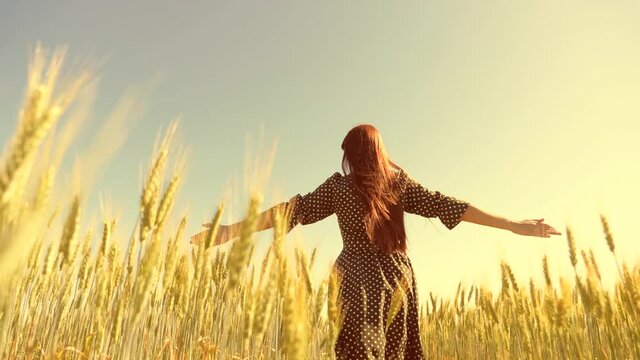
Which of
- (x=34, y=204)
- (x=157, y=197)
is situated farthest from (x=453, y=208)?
(x=34, y=204)

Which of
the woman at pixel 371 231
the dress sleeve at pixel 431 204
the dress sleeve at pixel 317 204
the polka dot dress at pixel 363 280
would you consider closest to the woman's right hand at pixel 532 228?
the woman at pixel 371 231

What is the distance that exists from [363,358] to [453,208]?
1081 mm

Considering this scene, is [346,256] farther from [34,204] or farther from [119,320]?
[34,204]

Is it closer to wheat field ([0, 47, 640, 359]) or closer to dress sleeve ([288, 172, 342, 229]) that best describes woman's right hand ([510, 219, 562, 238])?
wheat field ([0, 47, 640, 359])

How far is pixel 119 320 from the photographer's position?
129 cm

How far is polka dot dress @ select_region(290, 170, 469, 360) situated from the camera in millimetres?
2383

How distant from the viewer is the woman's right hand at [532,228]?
9.20 ft


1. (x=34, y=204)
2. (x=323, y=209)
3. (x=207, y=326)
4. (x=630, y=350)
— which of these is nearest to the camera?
(x=34, y=204)

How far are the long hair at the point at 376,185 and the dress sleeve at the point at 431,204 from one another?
0.13 metres

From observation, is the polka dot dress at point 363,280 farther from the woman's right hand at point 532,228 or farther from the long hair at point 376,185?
the woman's right hand at point 532,228

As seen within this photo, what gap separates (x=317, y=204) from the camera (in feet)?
9.02

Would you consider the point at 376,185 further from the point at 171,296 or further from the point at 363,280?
the point at 171,296

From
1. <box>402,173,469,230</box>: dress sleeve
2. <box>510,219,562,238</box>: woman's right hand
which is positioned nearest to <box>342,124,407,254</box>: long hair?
<box>402,173,469,230</box>: dress sleeve

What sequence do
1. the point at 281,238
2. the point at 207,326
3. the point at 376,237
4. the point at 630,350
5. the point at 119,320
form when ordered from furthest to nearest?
the point at 376,237
the point at 207,326
the point at 630,350
the point at 281,238
the point at 119,320
